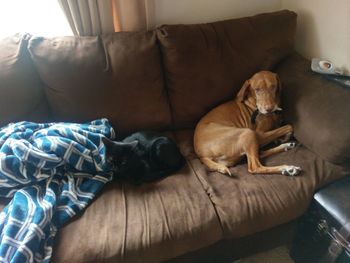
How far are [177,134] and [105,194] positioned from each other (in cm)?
59

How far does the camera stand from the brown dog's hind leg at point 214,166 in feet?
4.56

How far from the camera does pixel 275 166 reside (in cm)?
140

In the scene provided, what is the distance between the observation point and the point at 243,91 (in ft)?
5.32

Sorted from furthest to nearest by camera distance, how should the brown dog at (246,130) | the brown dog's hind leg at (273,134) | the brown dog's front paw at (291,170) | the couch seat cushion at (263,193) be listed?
the brown dog's hind leg at (273,134) < the brown dog at (246,130) < the brown dog's front paw at (291,170) < the couch seat cushion at (263,193)

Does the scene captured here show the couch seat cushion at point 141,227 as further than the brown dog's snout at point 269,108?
No

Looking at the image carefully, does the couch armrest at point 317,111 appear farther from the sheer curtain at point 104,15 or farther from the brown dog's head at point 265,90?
the sheer curtain at point 104,15

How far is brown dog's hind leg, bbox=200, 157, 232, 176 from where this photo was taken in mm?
1391

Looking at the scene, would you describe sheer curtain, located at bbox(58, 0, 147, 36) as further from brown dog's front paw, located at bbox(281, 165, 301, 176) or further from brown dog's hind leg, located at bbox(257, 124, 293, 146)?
brown dog's front paw, located at bbox(281, 165, 301, 176)

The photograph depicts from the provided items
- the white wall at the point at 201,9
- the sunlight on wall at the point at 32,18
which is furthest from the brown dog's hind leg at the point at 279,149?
the sunlight on wall at the point at 32,18

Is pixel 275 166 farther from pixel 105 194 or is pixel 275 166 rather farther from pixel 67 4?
pixel 67 4

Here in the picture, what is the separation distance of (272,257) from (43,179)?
1.20 meters

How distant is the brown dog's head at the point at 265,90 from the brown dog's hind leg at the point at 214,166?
1.30 feet

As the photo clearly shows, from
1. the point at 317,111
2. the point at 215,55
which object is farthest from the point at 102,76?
the point at 317,111

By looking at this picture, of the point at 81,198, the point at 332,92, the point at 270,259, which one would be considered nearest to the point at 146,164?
the point at 81,198
